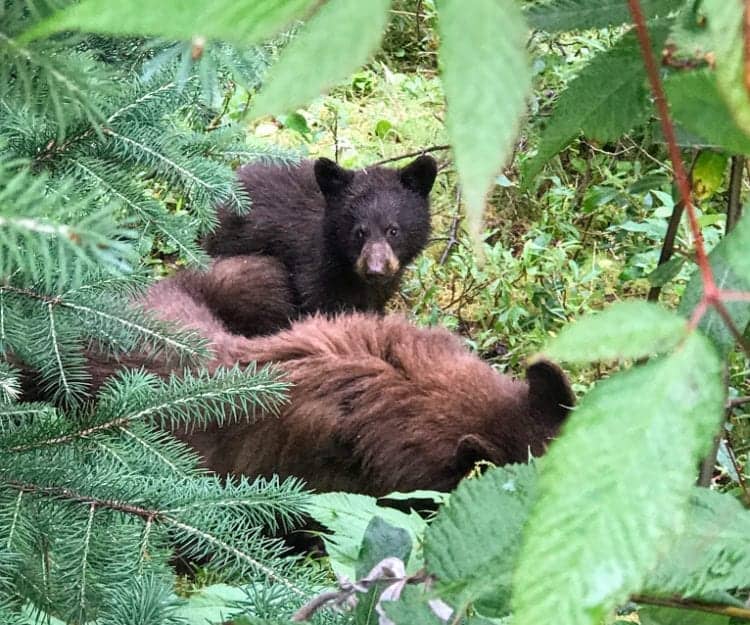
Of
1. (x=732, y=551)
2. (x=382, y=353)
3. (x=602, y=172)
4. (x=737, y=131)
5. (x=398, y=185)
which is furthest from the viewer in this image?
(x=602, y=172)

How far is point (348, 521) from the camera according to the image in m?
1.66

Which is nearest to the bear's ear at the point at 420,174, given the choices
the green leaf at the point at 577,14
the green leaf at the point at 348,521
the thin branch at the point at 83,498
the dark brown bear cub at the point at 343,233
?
the dark brown bear cub at the point at 343,233

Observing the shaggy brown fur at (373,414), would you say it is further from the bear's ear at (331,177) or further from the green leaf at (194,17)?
the green leaf at (194,17)

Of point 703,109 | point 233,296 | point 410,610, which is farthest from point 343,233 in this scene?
point 703,109

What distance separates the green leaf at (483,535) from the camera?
0.85 meters

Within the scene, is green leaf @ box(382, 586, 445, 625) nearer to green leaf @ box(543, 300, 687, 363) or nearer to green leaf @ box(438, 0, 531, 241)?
green leaf @ box(543, 300, 687, 363)

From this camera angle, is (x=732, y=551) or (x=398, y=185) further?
(x=398, y=185)

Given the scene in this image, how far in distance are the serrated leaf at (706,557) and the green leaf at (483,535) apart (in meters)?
0.13

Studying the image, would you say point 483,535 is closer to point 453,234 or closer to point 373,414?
→ point 373,414

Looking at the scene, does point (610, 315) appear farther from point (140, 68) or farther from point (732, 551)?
point (140, 68)

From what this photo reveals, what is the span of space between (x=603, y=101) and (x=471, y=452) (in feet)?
7.13

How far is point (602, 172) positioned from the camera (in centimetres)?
564

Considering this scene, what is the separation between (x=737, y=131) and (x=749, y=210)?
107 mm

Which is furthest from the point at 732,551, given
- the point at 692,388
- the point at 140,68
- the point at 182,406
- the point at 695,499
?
the point at 140,68
